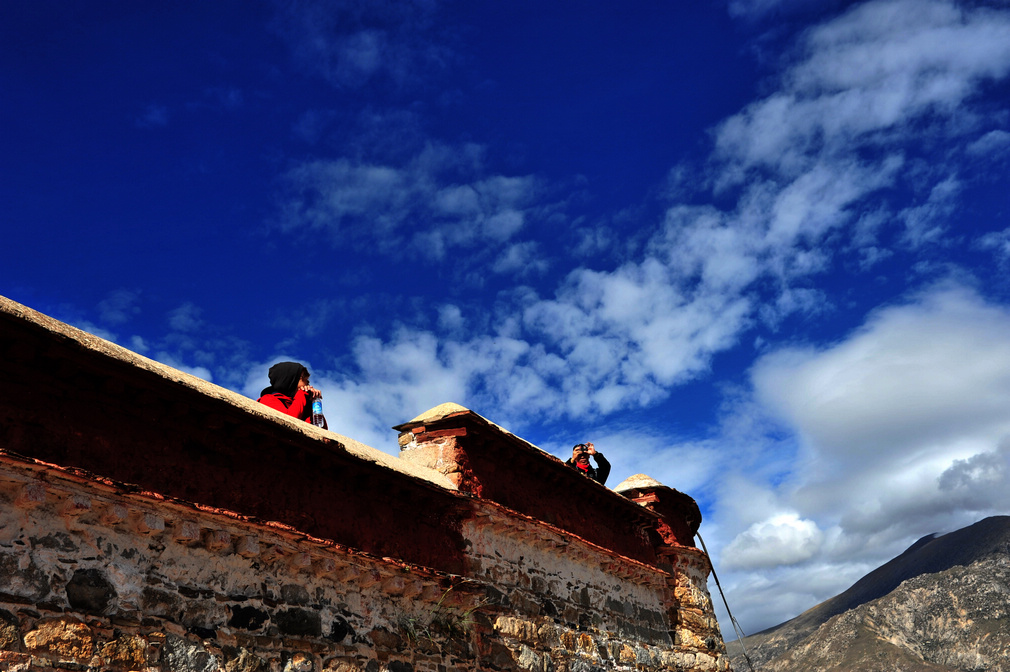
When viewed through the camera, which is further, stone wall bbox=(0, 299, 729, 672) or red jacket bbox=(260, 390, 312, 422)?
red jacket bbox=(260, 390, 312, 422)

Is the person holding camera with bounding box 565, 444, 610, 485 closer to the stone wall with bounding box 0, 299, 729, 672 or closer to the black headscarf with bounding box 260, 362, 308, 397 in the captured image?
the stone wall with bounding box 0, 299, 729, 672

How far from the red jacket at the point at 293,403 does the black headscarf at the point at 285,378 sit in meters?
0.07

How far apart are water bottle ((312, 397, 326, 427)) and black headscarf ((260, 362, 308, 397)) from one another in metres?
0.24

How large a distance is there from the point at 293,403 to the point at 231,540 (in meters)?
2.49

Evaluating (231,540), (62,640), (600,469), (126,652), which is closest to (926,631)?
(600,469)

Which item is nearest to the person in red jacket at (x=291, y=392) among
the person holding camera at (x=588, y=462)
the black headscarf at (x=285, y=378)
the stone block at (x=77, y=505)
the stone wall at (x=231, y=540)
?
the black headscarf at (x=285, y=378)

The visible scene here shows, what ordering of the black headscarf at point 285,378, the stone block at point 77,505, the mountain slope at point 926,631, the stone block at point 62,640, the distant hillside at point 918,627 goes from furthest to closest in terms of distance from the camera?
the distant hillside at point 918,627 → the mountain slope at point 926,631 → the black headscarf at point 285,378 → the stone block at point 77,505 → the stone block at point 62,640

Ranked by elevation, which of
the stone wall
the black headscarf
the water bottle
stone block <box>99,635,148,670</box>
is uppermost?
the black headscarf

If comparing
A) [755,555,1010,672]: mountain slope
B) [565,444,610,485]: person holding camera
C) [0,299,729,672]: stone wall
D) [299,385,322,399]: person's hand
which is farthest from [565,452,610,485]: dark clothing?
[755,555,1010,672]: mountain slope

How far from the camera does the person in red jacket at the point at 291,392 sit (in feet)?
24.8

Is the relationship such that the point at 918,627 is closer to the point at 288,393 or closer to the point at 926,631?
the point at 926,631

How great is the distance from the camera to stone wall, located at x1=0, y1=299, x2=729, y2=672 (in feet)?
14.1

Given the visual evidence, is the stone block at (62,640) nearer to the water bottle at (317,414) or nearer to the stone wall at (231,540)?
the stone wall at (231,540)

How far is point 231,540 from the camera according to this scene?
524 cm
